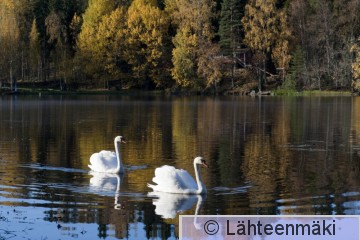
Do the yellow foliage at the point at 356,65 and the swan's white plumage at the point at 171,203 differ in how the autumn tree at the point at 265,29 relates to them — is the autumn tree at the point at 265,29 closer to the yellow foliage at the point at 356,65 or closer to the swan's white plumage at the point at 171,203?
the yellow foliage at the point at 356,65

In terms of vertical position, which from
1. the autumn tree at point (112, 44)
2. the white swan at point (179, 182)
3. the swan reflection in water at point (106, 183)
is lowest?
the swan reflection in water at point (106, 183)

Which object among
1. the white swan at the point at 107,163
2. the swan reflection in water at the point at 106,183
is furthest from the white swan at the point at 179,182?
the white swan at the point at 107,163

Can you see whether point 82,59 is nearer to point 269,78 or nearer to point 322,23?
point 269,78

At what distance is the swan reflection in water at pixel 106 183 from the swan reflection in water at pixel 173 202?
103 centimetres

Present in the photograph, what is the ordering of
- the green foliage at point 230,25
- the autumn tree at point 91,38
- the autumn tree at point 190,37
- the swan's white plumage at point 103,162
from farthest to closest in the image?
the autumn tree at point 91,38 < the green foliage at point 230,25 < the autumn tree at point 190,37 < the swan's white plumage at point 103,162

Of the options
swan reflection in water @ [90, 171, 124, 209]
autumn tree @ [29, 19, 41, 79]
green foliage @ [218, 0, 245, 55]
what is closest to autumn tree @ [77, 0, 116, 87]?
autumn tree @ [29, 19, 41, 79]

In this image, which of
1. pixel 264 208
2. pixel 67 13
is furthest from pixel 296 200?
pixel 67 13

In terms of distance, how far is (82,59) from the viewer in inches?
3716

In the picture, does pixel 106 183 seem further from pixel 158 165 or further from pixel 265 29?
pixel 265 29

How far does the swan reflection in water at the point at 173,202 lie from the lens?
54.8 feet

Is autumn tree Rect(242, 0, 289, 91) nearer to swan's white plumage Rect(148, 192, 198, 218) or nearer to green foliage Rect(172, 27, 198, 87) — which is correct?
green foliage Rect(172, 27, 198, 87)

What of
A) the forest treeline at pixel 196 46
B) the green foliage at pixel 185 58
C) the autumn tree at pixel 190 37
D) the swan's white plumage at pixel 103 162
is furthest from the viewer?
the autumn tree at pixel 190 37

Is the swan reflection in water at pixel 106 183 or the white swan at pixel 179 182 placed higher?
the white swan at pixel 179 182

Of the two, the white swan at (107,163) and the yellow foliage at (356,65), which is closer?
the white swan at (107,163)
